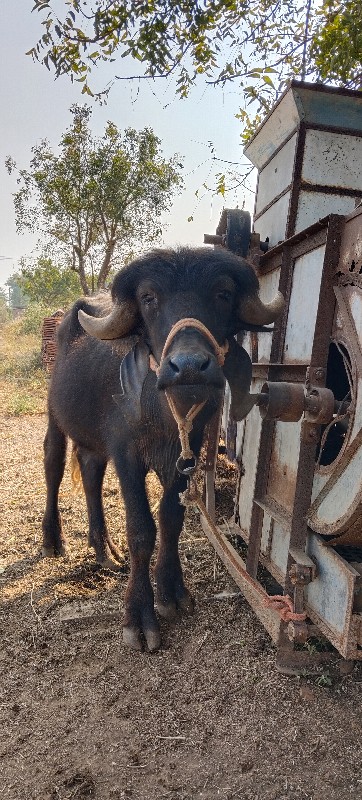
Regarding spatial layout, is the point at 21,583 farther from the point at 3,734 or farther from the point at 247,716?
the point at 247,716

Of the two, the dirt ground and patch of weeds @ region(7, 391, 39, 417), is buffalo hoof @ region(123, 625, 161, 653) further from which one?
patch of weeds @ region(7, 391, 39, 417)

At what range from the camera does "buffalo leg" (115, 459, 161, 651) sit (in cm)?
251

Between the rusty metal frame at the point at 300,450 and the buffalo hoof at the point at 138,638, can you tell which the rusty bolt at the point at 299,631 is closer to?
the rusty metal frame at the point at 300,450

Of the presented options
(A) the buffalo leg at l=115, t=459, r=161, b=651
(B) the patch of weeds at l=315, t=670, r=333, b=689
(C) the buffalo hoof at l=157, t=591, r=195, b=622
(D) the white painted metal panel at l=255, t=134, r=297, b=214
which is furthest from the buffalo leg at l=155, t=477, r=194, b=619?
(D) the white painted metal panel at l=255, t=134, r=297, b=214

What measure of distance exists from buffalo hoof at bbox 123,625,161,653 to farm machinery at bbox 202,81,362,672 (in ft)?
1.59

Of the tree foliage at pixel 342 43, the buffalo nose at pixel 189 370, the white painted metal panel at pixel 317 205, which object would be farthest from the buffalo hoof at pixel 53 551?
the tree foliage at pixel 342 43

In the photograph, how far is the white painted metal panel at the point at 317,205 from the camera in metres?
2.63

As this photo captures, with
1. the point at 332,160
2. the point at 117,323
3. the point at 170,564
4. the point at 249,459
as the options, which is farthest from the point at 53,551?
the point at 332,160

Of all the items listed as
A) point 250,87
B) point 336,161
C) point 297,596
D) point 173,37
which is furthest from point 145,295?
point 250,87

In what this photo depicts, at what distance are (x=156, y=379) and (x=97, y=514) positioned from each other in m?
1.40

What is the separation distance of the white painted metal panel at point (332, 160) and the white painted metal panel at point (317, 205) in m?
0.06

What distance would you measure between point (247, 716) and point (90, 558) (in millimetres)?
1728

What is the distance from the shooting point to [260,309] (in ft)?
7.91

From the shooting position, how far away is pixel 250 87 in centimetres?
516
